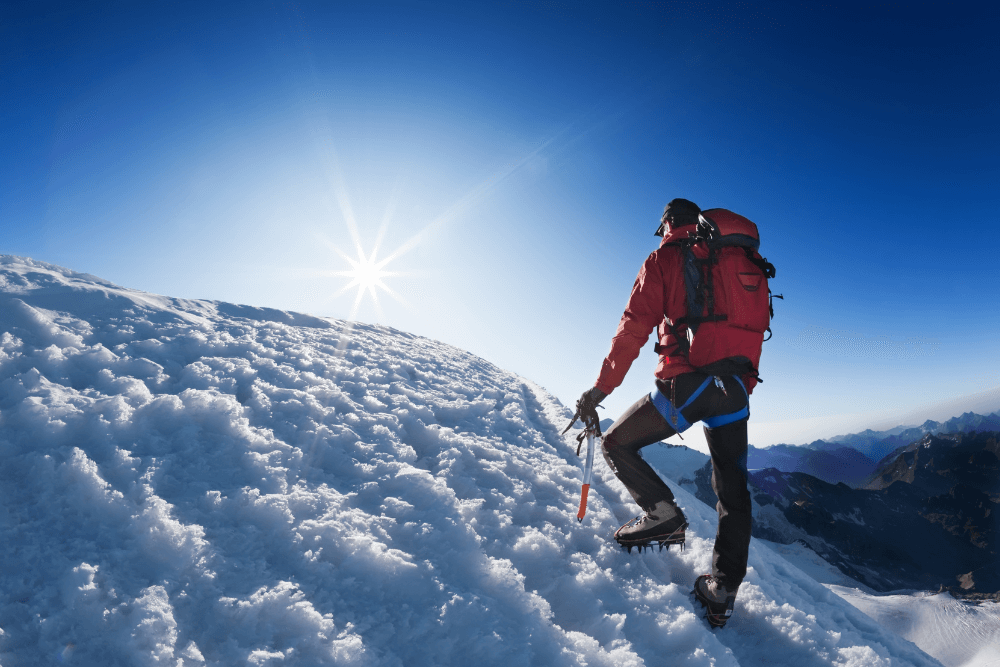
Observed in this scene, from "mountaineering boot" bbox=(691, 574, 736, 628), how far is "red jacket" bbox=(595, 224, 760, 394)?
138cm

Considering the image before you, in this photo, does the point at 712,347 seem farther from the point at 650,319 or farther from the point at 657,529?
the point at 657,529

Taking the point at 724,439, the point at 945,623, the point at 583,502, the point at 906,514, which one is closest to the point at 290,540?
the point at 583,502

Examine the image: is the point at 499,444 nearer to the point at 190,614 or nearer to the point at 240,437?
the point at 240,437

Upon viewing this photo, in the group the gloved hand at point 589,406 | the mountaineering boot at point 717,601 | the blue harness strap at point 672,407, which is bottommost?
the mountaineering boot at point 717,601

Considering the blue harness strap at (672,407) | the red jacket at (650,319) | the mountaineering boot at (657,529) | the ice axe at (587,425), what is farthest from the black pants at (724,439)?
the ice axe at (587,425)

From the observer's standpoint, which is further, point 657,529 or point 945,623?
point 945,623

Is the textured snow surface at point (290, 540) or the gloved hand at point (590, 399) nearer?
the textured snow surface at point (290, 540)

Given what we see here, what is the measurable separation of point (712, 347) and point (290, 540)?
298 cm

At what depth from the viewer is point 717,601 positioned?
2564 mm

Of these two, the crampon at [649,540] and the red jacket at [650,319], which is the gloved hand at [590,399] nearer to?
the red jacket at [650,319]

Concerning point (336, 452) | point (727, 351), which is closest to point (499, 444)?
point (336, 452)

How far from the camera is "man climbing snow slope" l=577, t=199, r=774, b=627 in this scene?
2.60 metres

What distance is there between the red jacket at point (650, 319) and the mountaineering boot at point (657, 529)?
1.07m

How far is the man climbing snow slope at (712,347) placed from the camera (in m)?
2.60
